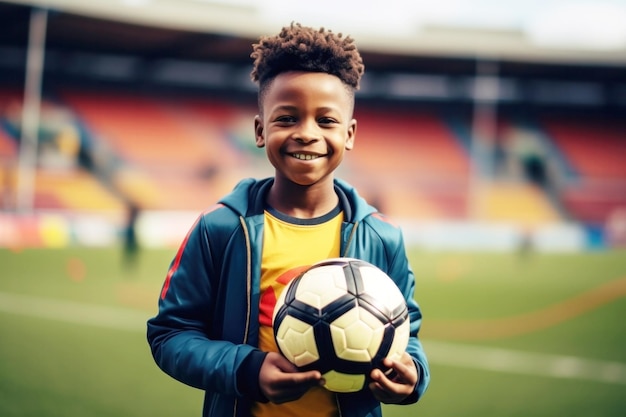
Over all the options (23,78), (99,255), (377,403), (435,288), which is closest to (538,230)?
(435,288)

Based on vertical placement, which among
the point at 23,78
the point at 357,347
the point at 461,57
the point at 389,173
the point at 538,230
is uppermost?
the point at 461,57

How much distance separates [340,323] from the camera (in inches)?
70.7

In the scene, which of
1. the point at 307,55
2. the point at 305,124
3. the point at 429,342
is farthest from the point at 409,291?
the point at 429,342

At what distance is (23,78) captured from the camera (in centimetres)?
2134

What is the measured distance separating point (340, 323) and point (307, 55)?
2.56 ft

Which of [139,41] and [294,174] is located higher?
[139,41]

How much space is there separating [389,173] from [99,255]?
1308 centimetres

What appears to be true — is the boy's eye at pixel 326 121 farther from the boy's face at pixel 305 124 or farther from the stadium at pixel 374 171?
the stadium at pixel 374 171

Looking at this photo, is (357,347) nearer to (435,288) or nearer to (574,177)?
(435,288)

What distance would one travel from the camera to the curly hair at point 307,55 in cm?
194

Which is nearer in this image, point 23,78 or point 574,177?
point 23,78

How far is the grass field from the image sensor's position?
15.5ft

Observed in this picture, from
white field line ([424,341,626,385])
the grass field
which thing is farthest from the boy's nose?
white field line ([424,341,626,385])

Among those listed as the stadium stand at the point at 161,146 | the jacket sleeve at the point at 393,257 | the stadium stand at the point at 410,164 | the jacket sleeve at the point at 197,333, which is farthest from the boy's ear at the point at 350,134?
the stadium stand at the point at 410,164
